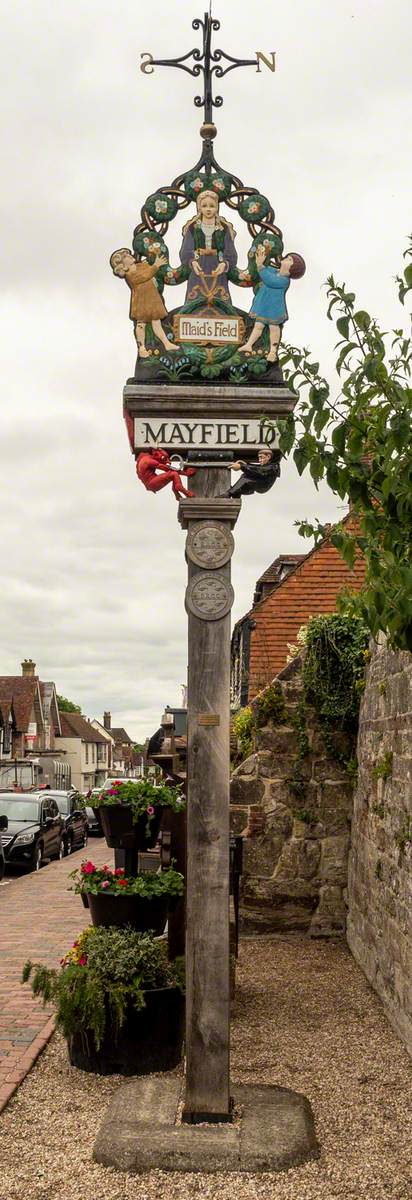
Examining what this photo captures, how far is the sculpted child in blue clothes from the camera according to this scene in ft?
18.6

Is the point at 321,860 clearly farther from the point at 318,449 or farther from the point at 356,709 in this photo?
the point at 318,449

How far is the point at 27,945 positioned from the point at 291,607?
6.67 meters

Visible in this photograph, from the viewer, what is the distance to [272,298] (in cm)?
566

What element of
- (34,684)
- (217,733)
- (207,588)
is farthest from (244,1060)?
(34,684)

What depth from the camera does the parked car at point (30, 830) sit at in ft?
66.8

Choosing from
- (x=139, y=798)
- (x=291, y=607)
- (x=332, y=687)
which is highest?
(x=291, y=607)

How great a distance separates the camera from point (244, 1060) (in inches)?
259

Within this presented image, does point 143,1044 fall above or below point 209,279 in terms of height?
below

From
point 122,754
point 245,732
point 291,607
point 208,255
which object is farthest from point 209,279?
point 122,754

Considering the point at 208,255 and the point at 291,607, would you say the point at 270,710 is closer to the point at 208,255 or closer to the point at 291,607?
the point at 291,607

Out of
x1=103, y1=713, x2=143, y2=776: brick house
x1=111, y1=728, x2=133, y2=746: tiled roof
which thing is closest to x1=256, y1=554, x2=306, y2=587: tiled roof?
x1=103, y1=713, x2=143, y2=776: brick house

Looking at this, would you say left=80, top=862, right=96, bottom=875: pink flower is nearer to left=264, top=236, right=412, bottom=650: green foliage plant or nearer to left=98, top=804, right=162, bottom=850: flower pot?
left=98, top=804, right=162, bottom=850: flower pot

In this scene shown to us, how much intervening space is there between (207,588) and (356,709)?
5.62 meters

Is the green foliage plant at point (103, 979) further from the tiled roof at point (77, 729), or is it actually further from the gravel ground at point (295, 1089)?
the tiled roof at point (77, 729)
